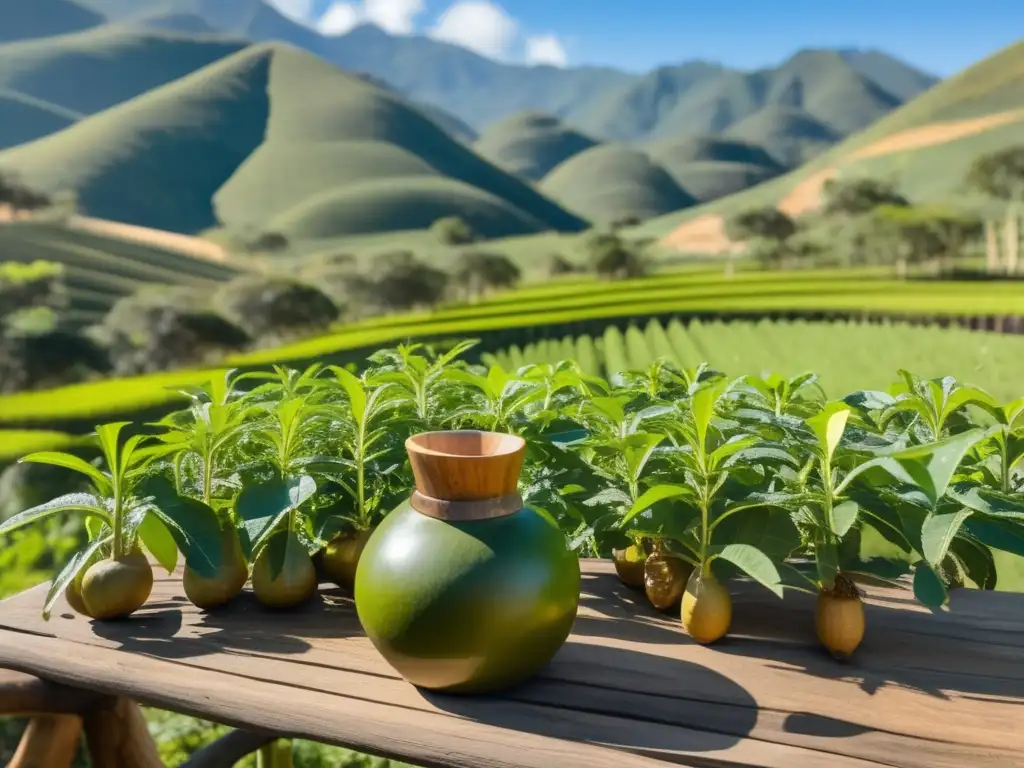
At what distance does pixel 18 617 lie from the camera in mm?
943

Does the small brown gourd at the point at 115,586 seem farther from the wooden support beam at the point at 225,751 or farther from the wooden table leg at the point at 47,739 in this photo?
the wooden support beam at the point at 225,751

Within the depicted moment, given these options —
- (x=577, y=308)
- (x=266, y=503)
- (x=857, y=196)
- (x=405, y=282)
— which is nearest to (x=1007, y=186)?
(x=857, y=196)

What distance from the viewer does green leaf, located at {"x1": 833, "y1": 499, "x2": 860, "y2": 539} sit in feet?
2.43

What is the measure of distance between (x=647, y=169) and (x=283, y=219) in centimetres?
314

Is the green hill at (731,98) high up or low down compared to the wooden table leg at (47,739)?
up

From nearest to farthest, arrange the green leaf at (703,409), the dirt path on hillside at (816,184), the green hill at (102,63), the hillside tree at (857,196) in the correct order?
the green leaf at (703,409) < the dirt path on hillside at (816,184) < the hillside tree at (857,196) < the green hill at (102,63)

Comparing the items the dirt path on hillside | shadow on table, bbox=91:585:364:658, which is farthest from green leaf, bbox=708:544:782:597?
the dirt path on hillside

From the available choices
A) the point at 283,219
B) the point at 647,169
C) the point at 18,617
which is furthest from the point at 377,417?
the point at 647,169

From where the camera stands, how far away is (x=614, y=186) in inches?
242

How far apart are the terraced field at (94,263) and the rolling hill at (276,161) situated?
28 cm

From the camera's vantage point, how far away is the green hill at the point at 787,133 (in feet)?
19.2

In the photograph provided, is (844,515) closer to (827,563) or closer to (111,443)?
(827,563)

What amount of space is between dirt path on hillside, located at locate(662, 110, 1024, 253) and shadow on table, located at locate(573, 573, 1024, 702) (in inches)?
170

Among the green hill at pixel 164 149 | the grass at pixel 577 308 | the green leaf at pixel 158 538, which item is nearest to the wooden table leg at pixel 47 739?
the green leaf at pixel 158 538
